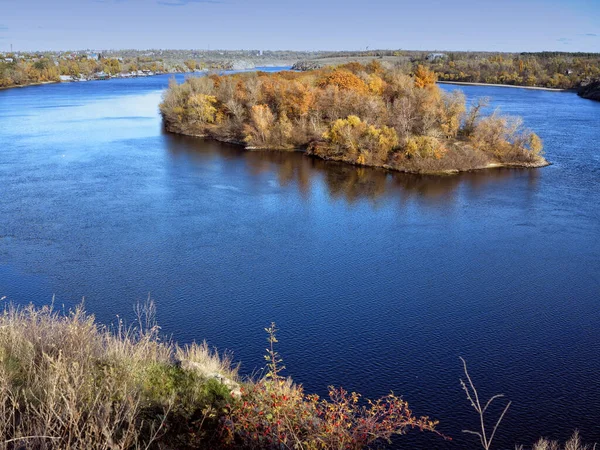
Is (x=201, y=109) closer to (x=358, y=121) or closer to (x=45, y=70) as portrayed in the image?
(x=358, y=121)

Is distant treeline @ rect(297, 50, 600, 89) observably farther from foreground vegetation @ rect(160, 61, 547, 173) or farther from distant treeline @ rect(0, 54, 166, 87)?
distant treeline @ rect(0, 54, 166, 87)

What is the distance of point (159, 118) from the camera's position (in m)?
63.5

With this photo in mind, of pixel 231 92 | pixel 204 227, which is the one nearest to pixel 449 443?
pixel 204 227

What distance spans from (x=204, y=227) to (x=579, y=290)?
52.0 feet

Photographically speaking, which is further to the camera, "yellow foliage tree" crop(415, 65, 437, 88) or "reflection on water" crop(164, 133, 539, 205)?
"yellow foliage tree" crop(415, 65, 437, 88)

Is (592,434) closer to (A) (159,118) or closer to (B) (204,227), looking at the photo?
(B) (204,227)

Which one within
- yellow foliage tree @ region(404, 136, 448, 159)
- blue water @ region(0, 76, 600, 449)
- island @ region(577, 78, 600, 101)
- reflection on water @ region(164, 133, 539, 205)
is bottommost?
blue water @ region(0, 76, 600, 449)

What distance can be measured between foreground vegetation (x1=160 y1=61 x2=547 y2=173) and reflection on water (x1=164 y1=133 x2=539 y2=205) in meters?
1.48

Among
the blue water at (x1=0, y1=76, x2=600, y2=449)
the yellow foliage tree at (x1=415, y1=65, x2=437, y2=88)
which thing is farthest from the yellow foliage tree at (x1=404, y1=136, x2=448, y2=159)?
the yellow foliage tree at (x1=415, y1=65, x2=437, y2=88)

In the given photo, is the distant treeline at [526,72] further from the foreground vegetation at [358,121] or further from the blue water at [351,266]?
the blue water at [351,266]

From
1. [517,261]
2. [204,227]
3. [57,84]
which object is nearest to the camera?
[517,261]

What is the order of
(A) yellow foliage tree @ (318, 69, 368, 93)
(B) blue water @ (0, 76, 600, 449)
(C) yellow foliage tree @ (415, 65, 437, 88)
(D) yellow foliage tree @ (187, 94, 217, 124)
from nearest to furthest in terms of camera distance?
(B) blue water @ (0, 76, 600, 449) < (A) yellow foliage tree @ (318, 69, 368, 93) < (C) yellow foliage tree @ (415, 65, 437, 88) < (D) yellow foliage tree @ (187, 94, 217, 124)

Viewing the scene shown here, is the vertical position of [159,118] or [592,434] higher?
[159,118]

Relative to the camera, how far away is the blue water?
50.8 ft
